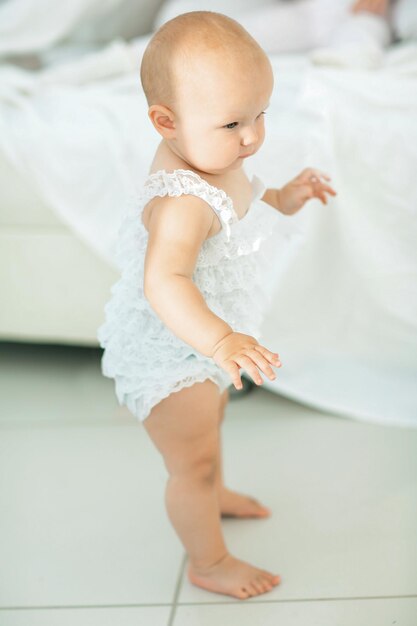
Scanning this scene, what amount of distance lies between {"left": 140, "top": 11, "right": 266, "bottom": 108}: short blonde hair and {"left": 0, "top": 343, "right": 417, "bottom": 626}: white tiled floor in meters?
0.55

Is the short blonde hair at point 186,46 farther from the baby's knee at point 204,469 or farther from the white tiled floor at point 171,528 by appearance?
the white tiled floor at point 171,528

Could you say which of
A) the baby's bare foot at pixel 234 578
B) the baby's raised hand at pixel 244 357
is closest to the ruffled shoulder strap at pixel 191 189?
the baby's raised hand at pixel 244 357

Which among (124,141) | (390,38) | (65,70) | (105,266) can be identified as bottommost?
(105,266)

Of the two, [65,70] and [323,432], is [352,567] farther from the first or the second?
[65,70]

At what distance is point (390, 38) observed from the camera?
174 centimetres

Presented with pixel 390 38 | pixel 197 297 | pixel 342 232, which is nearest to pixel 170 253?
pixel 197 297

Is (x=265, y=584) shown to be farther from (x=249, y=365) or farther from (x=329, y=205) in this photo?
(x=329, y=205)

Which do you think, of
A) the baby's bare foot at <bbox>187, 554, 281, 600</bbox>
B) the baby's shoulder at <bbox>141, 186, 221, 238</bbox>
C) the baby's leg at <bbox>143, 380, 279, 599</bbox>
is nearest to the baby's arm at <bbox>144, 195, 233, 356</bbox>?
the baby's shoulder at <bbox>141, 186, 221, 238</bbox>

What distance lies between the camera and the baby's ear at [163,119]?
776 millimetres

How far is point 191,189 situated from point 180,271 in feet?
0.28

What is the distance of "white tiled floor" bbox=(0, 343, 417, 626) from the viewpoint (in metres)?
0.92

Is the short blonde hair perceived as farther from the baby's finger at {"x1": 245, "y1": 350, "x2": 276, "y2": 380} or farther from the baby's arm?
the baby's finger at {"x1": 245, "y1": 350, "x2": 276, "y2": 380}

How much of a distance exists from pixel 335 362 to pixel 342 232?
22 centimetres

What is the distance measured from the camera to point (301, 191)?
0.98 m
